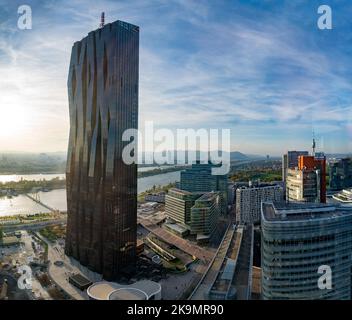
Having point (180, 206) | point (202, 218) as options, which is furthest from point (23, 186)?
point (202, 218)

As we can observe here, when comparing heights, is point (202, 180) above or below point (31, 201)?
above

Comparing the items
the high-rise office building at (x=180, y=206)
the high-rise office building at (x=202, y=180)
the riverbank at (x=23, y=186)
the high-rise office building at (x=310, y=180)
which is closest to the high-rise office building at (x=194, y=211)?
the high-rise office building at (x=180, y=206)

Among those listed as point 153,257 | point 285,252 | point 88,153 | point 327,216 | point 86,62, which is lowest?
point 153,257

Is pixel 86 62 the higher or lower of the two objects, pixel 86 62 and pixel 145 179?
the higher

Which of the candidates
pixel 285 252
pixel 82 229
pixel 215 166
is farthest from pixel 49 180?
pixel 285 252

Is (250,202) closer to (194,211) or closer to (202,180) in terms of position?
(194,211)

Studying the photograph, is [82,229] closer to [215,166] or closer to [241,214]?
[241,214]
